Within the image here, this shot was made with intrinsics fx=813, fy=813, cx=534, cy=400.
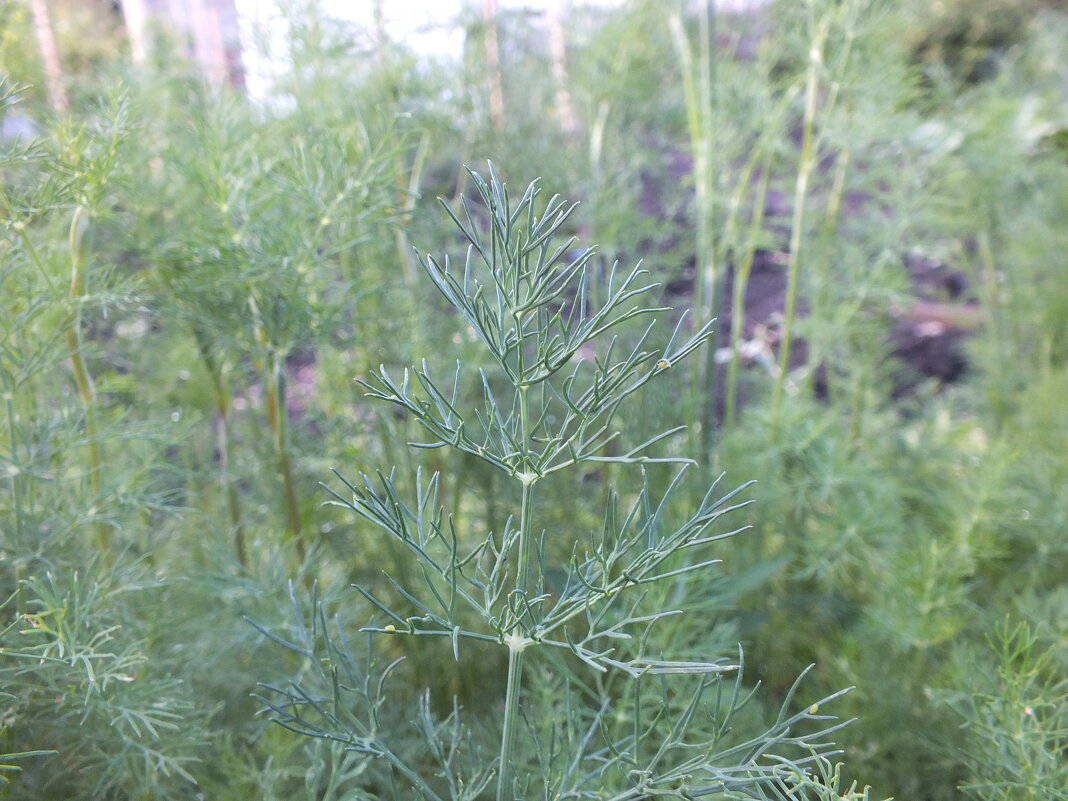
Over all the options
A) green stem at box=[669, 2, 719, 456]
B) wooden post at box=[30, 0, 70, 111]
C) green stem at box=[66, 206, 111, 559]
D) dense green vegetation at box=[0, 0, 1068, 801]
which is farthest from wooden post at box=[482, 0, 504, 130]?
green stem at box=[66, 206, 111, 559]

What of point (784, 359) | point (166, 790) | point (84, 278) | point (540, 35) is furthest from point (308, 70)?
point (166, 790)

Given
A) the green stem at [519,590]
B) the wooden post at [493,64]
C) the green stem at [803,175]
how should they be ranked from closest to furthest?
the green stem at [519,590] < the green stem at [803,175] < the wooden post at [493,64]

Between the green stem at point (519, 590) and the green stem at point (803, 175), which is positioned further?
the green stem at point (803, 175)

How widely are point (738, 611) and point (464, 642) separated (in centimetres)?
29

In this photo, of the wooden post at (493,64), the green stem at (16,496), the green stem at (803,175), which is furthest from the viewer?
the wooden post at (493,64)

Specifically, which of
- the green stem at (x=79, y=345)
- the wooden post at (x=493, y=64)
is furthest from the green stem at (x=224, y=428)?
the wooden post at (x=493, y=64)

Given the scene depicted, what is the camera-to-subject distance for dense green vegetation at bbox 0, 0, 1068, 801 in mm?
394

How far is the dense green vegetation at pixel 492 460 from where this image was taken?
39 centimetres

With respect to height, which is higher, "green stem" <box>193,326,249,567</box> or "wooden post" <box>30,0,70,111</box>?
"wooden post" <box>30,0,70,111</box>

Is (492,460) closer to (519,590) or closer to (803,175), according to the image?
(519,590)

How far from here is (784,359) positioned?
959mm

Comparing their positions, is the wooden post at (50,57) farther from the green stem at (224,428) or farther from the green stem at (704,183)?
the green stem at (704,183)

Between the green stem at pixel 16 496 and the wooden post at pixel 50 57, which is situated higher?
the wooden post at pixel 50 57

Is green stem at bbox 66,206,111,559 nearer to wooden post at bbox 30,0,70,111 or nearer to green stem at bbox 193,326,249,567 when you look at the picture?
green stem at bbox 193,326,249,567
